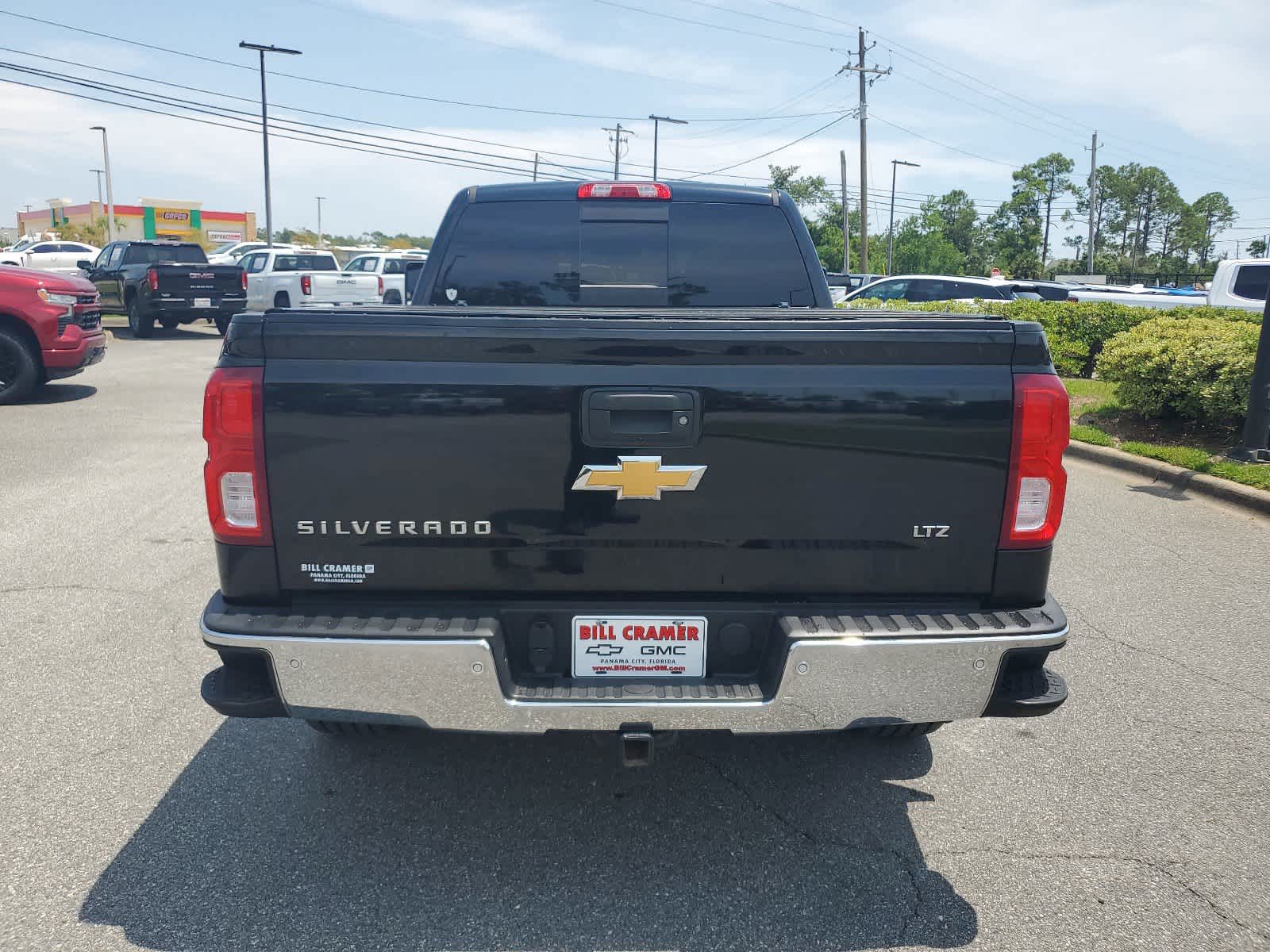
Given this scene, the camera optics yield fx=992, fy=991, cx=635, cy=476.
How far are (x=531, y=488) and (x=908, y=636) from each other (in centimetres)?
109

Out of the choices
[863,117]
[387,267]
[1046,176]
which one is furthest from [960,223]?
[387,267]

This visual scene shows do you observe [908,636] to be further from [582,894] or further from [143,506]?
[143,506]

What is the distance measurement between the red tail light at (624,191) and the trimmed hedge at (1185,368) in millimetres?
7634

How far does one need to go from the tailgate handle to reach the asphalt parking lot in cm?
130

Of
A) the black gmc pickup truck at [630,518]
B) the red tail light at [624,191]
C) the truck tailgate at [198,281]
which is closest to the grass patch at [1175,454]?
the red tail light at [624,191]

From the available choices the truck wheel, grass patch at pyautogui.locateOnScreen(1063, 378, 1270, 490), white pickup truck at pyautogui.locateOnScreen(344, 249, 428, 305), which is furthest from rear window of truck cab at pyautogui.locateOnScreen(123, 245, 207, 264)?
the truck wheel

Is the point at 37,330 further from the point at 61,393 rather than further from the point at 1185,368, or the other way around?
the point at 1185,368

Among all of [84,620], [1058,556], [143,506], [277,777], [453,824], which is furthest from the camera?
[143,506]

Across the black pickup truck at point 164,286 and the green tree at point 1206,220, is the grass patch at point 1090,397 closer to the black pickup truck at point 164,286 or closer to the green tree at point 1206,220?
the black pickup truck at point 164,286

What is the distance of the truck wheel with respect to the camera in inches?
131

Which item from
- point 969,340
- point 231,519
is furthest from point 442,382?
point 969,340

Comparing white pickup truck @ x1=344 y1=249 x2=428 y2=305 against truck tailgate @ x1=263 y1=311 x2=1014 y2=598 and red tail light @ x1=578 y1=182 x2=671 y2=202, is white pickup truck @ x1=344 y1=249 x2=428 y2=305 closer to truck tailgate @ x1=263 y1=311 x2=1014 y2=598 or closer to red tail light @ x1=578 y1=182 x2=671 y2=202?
red tail light @ x1=578 y1=182 x2=671 y2=202

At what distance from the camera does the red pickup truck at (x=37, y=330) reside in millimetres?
11750

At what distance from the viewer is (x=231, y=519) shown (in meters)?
2.72
